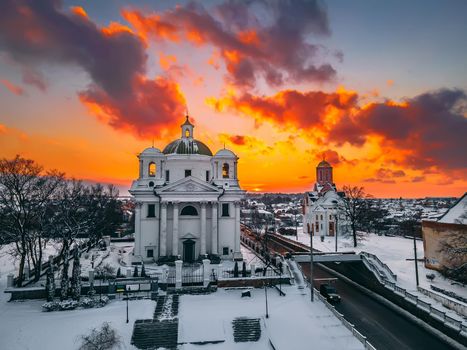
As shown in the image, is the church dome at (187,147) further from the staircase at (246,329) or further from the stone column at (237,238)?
the staircase at (246,329)

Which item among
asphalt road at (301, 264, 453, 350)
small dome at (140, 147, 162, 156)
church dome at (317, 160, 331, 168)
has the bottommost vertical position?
asphalt road at (301, 264, 453, 350)

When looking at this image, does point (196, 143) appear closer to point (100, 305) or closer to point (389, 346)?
point (100, 305)

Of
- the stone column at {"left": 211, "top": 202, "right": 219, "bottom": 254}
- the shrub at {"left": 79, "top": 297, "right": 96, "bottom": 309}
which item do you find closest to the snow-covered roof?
the stone column at {"left": 211, "top": 202, "right": 219, "bottom": 254}

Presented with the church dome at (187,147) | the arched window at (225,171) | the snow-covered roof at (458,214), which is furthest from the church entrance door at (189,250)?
the snow-covered roof at (458,214)

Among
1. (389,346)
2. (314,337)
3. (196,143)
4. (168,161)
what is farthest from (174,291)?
(196,143)

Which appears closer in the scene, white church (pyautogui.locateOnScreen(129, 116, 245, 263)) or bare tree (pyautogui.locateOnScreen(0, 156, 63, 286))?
bare tree (pyautogui.locateOnScreen(0, 156, 63, 286))

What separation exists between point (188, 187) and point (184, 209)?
10.8ft

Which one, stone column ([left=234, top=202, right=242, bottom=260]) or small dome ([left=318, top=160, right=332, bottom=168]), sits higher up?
small dome ([left=318, top=160, right=332, bottom=168])

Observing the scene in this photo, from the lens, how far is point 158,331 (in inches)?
815

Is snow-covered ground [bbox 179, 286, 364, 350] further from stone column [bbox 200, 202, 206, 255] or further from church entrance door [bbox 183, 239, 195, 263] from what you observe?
church entrance door [bbox 183, 239, 195, 263]

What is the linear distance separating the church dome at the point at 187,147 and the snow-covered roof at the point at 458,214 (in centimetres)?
3036

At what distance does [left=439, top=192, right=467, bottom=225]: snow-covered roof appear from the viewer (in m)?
30.0

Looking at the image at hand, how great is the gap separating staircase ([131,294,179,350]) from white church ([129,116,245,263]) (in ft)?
49.1

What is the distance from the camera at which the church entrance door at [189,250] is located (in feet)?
127
